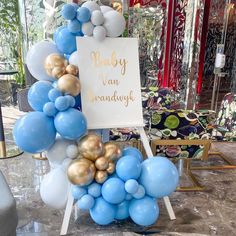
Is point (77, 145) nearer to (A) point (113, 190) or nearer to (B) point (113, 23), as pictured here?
(A) point (113, 190)

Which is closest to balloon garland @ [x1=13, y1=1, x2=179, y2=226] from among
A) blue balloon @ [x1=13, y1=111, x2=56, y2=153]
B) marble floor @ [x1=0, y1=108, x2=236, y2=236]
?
blue balloon @ [x1=13, y1=111, x2=56, y2=153]

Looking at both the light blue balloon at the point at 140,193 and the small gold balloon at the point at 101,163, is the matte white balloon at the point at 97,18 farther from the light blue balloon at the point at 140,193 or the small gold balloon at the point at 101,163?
the light blue balloon at the point at 140,193

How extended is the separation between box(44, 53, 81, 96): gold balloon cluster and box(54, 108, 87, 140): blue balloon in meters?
0.14

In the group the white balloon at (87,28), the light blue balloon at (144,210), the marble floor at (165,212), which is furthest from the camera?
the marble floor at (165,212)

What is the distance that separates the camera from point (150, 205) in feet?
6.21

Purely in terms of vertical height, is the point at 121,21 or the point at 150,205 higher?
the point at 121,21

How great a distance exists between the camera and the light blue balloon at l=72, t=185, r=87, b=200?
1852mm

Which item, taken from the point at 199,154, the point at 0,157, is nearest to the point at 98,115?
the point at 199,154

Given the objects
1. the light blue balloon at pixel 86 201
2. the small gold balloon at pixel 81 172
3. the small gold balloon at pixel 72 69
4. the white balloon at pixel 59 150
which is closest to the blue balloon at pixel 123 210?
the light blue balloon at pixel 86 201

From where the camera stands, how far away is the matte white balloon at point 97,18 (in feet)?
5.70

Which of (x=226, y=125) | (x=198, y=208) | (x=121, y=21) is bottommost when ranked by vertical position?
(x=198, y=208)

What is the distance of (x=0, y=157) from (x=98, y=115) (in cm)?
196

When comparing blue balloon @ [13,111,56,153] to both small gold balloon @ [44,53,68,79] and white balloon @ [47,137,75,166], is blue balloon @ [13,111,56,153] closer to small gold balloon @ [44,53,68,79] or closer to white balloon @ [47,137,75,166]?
white balloon @ [47,137,75,166]

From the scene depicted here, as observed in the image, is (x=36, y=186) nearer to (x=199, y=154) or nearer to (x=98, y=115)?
(x=98, y=115)
